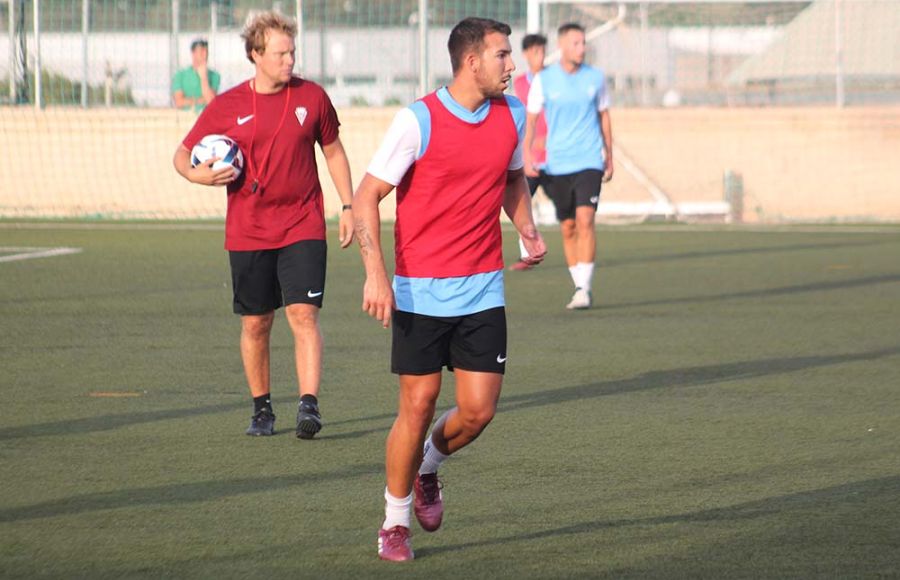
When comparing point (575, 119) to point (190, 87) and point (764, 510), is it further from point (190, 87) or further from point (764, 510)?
point (190, 87)

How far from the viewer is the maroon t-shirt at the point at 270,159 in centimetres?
791

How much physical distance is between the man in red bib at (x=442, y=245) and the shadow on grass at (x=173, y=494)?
121 cm

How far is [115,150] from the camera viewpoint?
2273 centimetres

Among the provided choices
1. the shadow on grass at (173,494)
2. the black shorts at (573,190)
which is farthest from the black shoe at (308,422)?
the black shorts at (573,190)

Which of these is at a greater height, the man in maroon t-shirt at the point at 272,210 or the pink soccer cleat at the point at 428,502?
the man in maroon t-shirt at the point at 272,210

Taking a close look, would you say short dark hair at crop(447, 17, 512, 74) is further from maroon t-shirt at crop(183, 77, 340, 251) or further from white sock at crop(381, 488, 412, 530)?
maroon t-shirt at crop(183, 77, 340, 251)

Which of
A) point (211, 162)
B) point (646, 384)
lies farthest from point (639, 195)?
point (211, 162)

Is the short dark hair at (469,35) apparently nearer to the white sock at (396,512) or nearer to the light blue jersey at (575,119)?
the white sock at (396,512)

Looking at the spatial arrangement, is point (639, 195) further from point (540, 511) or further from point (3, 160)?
point (540, 511)

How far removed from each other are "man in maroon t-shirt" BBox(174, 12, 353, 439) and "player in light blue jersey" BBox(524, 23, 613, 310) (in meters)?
5.24

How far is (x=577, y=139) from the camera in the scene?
13.2m

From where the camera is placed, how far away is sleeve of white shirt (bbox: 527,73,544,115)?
43.9 ft

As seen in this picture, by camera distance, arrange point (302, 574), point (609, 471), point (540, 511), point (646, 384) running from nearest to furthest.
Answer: point (302, 574) < point (540, 511) < point (609, 471) < point (646, 384)

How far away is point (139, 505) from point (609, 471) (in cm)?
200
